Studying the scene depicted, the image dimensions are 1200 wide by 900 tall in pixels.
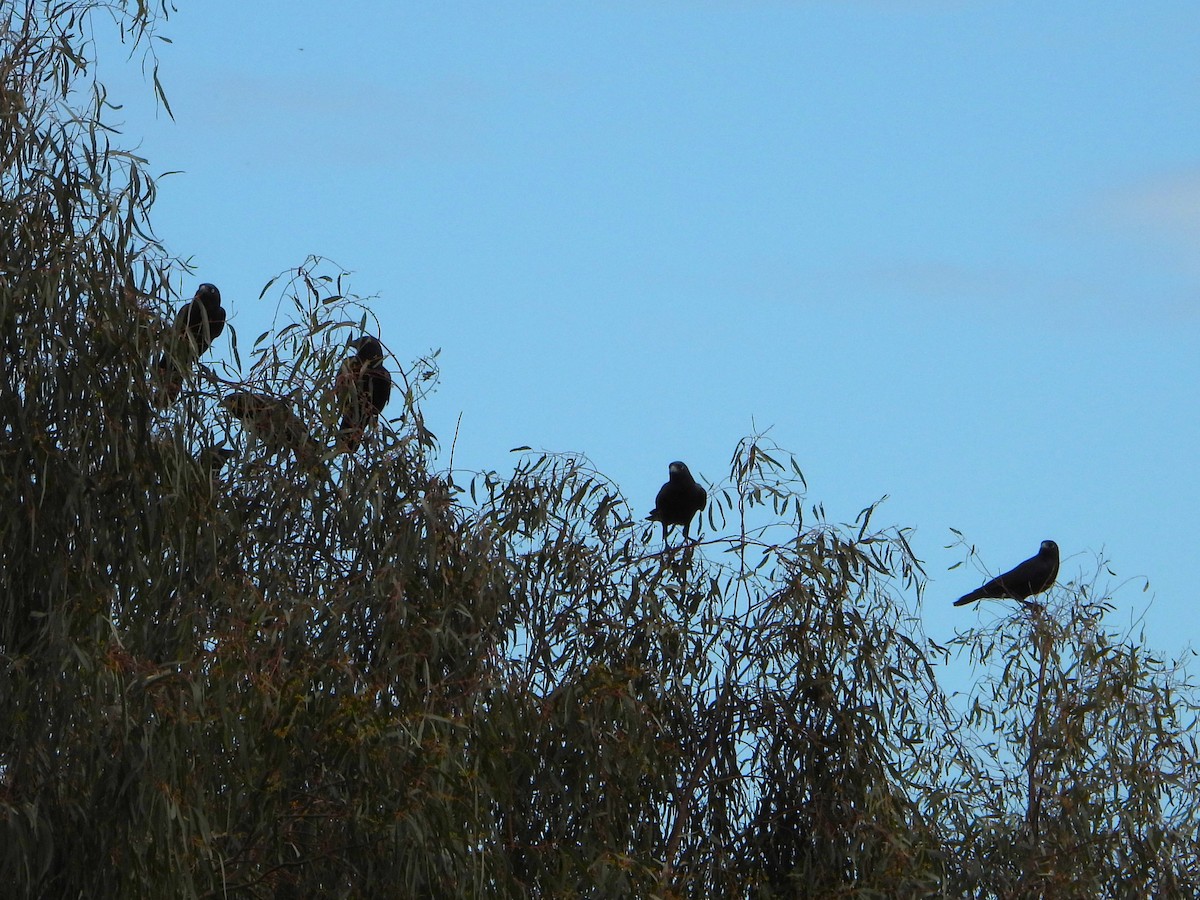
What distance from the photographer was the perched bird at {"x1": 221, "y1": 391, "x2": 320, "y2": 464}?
5.24 metres

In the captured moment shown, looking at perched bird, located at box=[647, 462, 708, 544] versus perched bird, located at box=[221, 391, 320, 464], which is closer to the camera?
perched bird, located at box=[221, 391, 320, 464]

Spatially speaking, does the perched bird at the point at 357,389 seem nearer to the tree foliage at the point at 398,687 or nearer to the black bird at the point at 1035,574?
the tree foliage at the point at 398,687

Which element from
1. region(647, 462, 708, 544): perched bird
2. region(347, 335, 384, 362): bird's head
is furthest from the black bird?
region(347, 335, 384, 362): bird's head

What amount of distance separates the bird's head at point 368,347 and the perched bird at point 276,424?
0.31 m

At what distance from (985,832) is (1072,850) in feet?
0.98

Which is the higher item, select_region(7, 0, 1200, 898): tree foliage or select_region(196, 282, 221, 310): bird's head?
select_region(196, 282, 221, 310): bird's head

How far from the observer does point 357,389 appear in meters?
5.48

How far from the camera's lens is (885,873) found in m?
5.29

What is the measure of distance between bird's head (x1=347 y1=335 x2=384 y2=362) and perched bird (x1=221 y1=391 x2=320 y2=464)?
31 cm

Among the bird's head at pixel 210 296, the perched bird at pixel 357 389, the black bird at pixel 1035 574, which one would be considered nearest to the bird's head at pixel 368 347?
the perched bird at pixel 357 389

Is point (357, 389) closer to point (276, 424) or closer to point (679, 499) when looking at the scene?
point (276, 424)

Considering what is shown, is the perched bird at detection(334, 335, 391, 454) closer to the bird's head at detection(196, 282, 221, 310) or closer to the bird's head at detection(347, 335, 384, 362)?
the bird's head at detection(347, 335, 384, 362)

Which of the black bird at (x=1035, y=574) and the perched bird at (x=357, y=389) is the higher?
the black bird at (x=1035, y=574)

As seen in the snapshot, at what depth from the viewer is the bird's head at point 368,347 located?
551 centimetres
